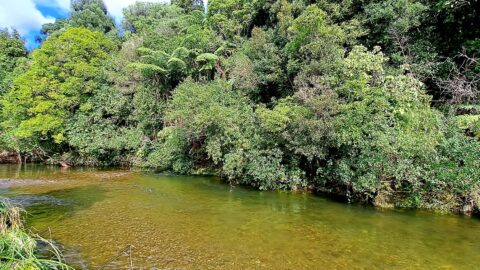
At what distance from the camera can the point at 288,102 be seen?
15383mm

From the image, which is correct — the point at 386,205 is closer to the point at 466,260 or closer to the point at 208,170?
the point at 466,260

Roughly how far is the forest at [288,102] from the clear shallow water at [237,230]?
1.65 meters

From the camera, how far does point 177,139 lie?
788 inches

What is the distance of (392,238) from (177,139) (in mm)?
14213

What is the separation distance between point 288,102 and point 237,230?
7839 mm

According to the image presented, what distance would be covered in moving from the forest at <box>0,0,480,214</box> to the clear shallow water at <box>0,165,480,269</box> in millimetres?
1647

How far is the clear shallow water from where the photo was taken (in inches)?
294

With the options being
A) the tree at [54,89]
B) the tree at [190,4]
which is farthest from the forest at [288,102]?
the tree at [190,4]

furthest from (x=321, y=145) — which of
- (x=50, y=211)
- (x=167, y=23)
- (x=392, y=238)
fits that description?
(x=167, y=23)

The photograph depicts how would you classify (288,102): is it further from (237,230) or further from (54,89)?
(54,89)

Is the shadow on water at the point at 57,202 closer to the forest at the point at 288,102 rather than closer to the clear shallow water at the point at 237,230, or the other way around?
the clear shallow water at the point at 237,230

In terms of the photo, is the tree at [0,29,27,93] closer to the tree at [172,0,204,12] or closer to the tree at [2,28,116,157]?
the tree at [2,28,116,157]

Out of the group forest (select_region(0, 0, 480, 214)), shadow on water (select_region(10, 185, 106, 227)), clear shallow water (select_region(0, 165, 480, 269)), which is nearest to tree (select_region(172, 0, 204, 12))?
forest (select_region(0, 0, 480, 214))

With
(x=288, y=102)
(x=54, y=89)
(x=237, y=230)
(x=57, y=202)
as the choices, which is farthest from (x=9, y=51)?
(x=237, y=230)
